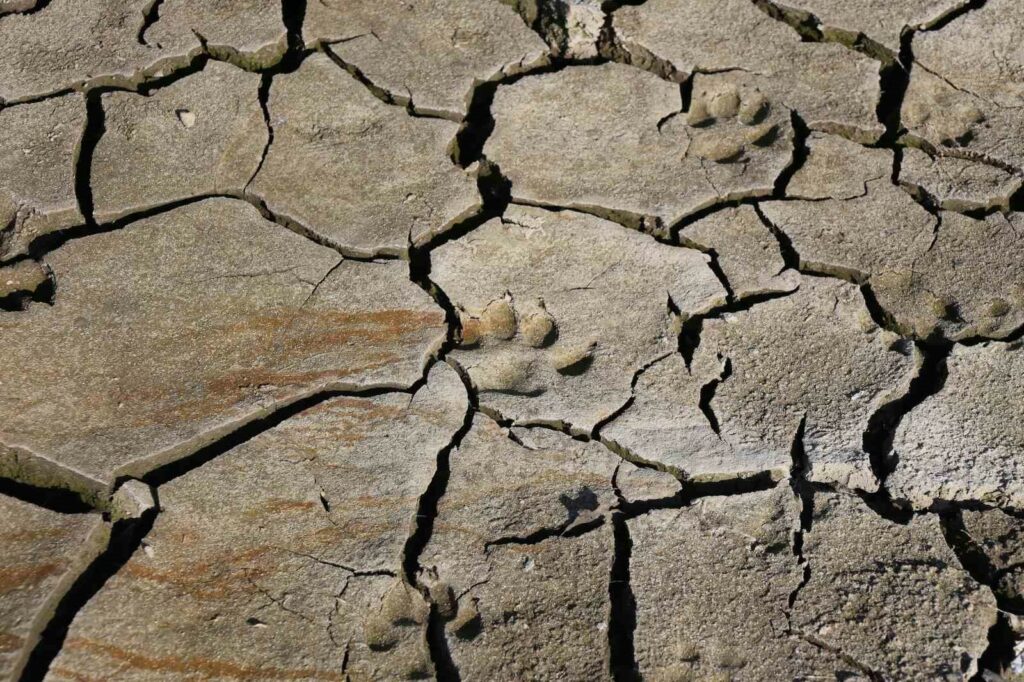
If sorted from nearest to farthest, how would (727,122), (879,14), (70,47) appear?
1. (727,122)
2. (70,47)
3. (879,14)

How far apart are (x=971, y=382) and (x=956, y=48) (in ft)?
4.37

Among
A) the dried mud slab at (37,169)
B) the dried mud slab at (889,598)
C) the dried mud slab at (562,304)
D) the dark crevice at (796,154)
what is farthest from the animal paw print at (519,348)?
the dried mud slab at (37,169)

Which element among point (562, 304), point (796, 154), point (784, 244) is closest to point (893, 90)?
point (796, 154)

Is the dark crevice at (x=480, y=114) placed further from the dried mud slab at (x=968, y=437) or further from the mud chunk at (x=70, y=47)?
the dried mud slab at (x=968, y=437)

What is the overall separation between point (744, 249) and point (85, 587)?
5.87 ft

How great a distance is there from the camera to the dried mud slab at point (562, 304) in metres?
2.29

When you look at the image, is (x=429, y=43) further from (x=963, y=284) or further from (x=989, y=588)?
(x=989, y=588)

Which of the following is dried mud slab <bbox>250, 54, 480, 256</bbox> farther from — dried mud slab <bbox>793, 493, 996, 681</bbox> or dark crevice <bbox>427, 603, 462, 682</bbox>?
dried mud slab <bbox>793, 493, 996, 681</bbox>

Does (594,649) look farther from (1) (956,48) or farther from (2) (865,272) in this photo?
(1) (956,48)

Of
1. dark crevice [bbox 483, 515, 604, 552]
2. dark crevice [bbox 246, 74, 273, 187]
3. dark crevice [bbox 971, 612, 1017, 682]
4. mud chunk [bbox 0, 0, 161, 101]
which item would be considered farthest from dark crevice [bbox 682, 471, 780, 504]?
mud chunk [bbox 0, 0, 161, 101]

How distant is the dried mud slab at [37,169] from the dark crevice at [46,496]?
688 mm

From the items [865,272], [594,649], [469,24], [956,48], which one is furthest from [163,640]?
[956,48]

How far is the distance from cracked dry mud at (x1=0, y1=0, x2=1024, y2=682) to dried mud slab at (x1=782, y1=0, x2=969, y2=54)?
1cm

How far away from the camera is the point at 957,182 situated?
2711 mm
